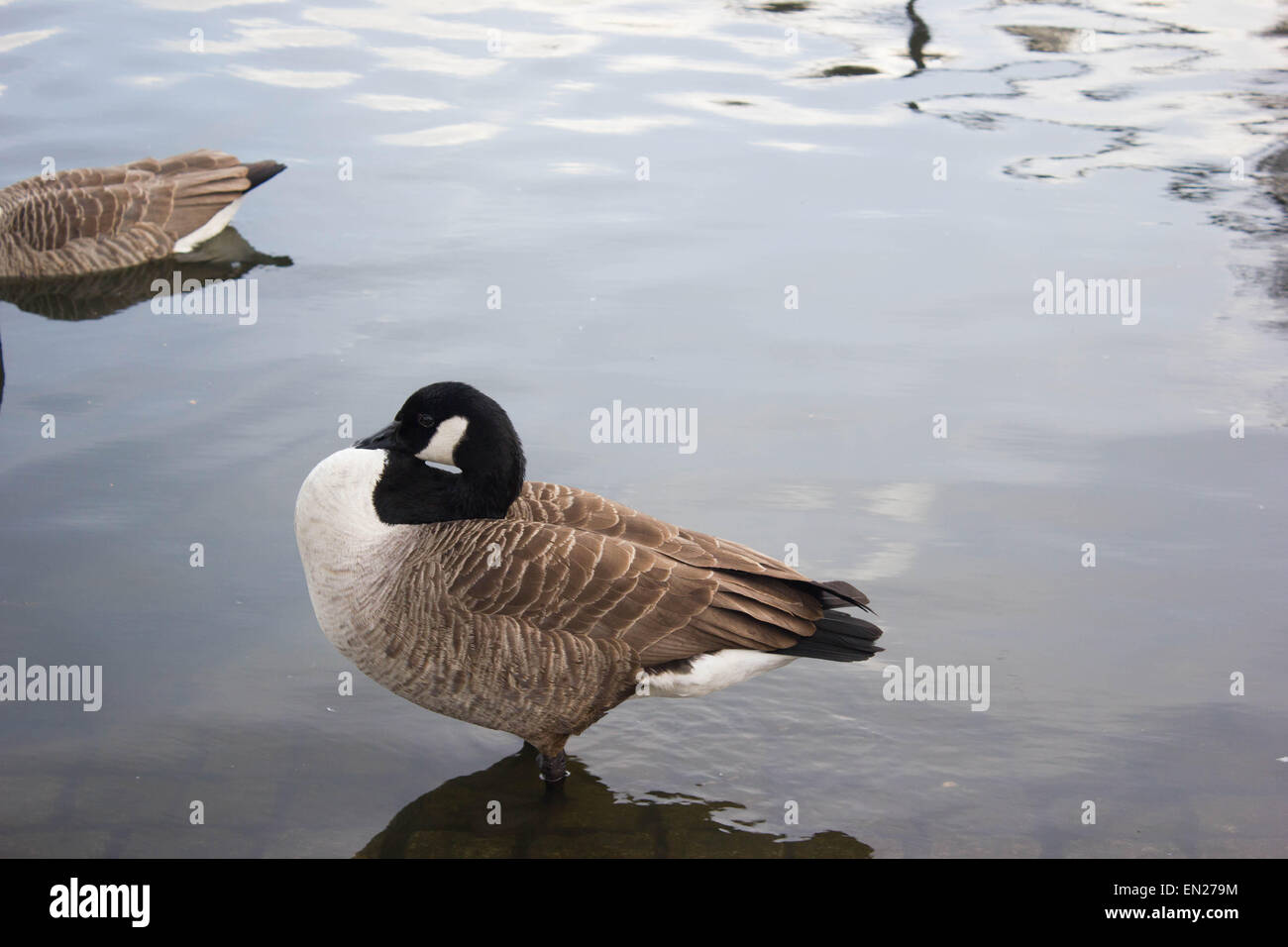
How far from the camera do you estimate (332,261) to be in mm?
10805

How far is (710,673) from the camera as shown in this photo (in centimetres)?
562

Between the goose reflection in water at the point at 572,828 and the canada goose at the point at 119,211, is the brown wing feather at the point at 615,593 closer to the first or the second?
the goose reflection in water at the point at 572,828

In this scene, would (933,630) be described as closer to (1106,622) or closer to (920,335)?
(1106,622)

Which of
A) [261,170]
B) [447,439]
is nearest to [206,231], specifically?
[261,170]

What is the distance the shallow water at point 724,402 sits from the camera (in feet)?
19.0

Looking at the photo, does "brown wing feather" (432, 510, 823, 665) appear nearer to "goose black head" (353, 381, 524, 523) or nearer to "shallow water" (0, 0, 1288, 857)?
"goose black head" (353, 381, 524, 523)

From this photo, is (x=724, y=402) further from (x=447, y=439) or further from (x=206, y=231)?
(x=206, y=231)

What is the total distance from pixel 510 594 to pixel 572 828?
1094 mm

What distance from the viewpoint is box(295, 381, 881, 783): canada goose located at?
5.44 metres

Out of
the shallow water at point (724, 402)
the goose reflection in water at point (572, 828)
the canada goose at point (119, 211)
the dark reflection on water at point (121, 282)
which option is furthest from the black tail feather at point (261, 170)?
the goose reflection in water at point (572, 828)

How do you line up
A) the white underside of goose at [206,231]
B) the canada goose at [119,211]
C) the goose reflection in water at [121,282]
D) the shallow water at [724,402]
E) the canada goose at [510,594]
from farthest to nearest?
the white underside of goose at [206,231], the canada goose at [119,211], the goose reflection in water at [121,282], the shallow water at [724,402], the canada goose at [510,594]

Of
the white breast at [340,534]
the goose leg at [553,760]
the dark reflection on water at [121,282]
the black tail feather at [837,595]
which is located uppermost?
the dark reflection on water at [121,282]

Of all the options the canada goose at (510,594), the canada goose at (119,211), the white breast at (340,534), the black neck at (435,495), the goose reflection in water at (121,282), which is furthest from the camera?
the canada goose at (119,211)

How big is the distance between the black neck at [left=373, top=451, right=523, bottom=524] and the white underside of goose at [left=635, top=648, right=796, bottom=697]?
3.31ft
